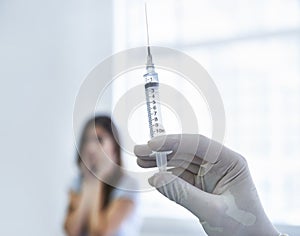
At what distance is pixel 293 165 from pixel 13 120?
148 centimetres

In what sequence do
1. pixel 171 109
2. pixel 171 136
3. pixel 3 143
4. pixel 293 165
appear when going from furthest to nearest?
pixel 3 143 → pixel 293 165 → pixel 171 109 → pixel 171 136

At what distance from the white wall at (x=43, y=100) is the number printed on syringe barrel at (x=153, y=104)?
1.46 metres

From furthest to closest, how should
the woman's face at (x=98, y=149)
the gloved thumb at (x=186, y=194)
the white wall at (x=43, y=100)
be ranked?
the white wall at (x=43, y=100) → the woman's face at (x=98, y=149) → the gloved thumb at (x=186, y=194)

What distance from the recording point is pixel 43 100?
2.23 m

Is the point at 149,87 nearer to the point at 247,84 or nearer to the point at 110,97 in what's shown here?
the point at 247,84

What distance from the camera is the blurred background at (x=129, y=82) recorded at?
1720 mm

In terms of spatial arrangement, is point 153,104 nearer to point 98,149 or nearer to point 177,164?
point 177,164

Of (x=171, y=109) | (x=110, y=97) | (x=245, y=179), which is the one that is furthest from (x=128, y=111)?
(x=110, y=97)

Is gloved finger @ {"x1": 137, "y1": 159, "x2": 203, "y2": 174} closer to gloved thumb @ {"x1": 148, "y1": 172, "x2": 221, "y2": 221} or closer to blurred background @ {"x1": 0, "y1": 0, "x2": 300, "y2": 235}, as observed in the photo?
gloved thumb @ {"x1": 148, "y1": 172, "x2": 221, "y2": 221}

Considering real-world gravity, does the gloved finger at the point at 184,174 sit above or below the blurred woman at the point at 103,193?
below

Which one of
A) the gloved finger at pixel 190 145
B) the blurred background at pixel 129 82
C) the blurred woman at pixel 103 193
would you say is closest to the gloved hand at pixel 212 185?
the gloved finger at pixel 190 145

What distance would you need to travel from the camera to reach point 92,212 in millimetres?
1771

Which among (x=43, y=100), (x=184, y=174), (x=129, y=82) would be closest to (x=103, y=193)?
(x=129, y=82)

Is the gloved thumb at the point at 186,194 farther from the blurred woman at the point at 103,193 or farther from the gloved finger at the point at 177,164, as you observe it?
the blurred woman at the point at 103,193
